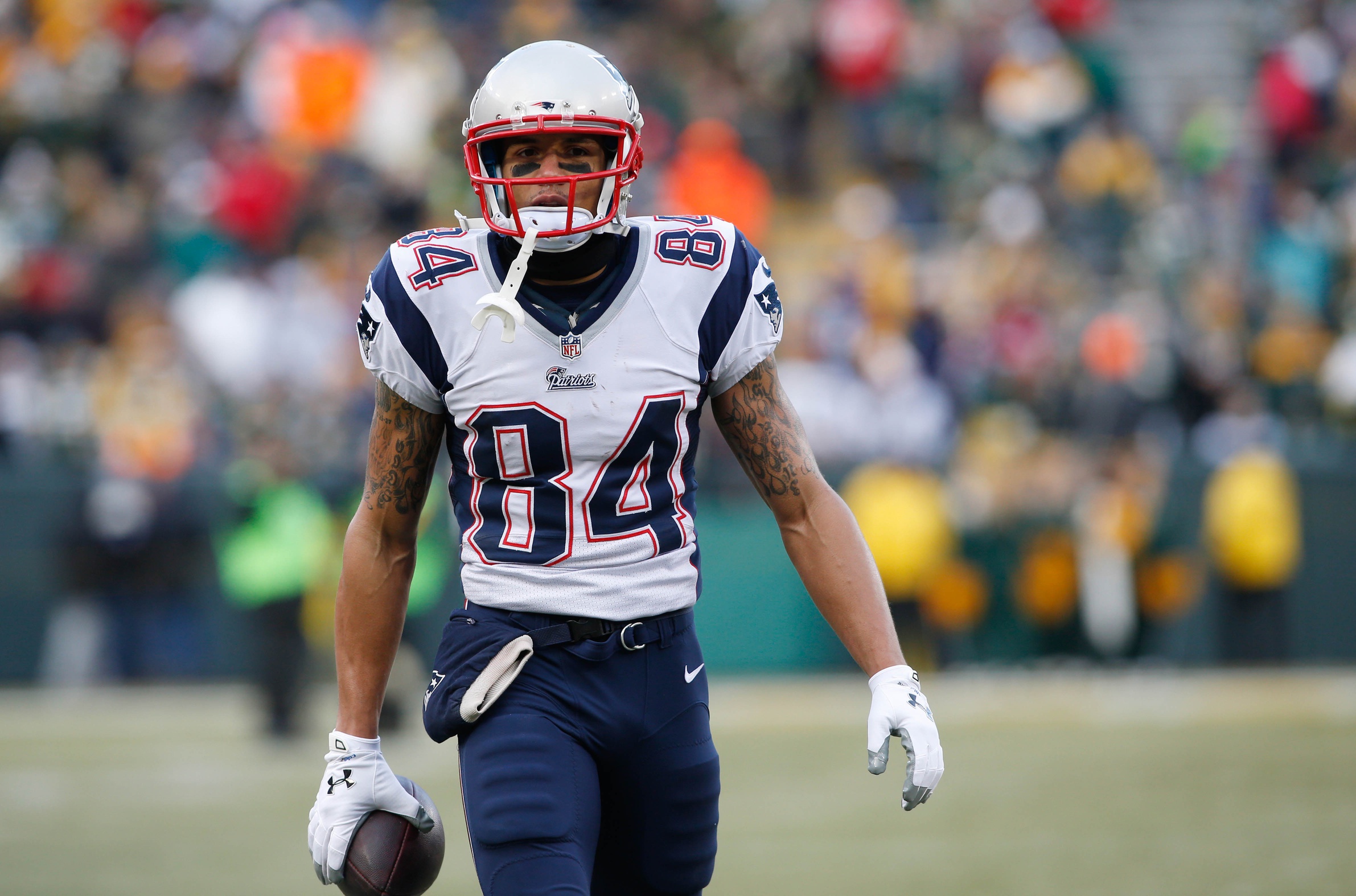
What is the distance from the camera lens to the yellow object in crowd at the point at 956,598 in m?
10.2

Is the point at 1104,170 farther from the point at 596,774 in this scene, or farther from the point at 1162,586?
the point at 596,774

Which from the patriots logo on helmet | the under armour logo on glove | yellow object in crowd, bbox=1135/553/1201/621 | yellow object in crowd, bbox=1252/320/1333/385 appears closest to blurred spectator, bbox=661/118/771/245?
yellow object in crowd, bbox=1252/320/1333/385

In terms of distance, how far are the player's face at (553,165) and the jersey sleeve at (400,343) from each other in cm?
27

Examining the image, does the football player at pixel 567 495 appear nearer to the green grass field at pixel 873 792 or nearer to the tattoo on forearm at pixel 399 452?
the tattoo on forearm at pixel 399 452

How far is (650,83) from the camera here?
1245 centimetres

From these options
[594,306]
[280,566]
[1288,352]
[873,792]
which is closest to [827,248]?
[1288,352]

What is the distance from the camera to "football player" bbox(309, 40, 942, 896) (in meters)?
2.96

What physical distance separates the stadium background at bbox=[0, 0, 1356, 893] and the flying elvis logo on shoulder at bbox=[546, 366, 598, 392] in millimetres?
3513

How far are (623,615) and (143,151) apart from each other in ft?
33.5

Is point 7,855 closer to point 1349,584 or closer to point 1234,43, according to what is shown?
point 1349,584

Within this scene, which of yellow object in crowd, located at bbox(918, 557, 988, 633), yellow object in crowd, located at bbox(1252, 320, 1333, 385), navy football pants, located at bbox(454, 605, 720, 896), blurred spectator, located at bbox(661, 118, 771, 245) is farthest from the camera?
blurred spectator, located at bbox(661, 118, 771, 245)

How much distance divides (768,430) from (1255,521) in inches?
293

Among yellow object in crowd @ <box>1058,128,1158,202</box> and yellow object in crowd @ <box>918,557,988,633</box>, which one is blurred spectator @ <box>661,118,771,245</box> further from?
yellow object in crowd @ <box>918,557,988,633</box>

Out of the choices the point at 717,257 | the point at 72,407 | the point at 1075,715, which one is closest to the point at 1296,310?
the point at 1075,715
